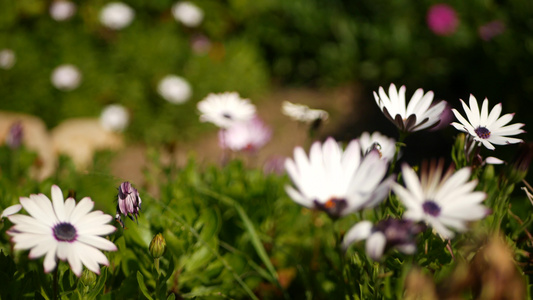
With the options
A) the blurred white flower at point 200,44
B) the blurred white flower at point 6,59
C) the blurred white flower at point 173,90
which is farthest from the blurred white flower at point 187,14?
the blurred white flower at point 6,59

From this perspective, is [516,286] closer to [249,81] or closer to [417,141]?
[417,141]

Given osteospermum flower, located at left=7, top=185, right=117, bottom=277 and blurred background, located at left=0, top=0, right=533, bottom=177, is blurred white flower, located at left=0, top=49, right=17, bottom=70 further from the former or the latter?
osteospermum flower, located at left=7, top=185, right=117, bottom=277

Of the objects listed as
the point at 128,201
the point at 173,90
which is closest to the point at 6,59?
the point at 173,90

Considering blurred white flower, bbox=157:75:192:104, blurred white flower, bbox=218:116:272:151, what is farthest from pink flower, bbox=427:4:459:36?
blurred white flower, bbox=218:116:272:151

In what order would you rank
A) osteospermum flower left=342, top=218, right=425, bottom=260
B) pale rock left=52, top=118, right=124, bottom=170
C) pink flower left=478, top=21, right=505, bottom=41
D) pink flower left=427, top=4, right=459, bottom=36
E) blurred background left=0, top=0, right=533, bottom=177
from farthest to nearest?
pink flower left=427, top=4, right=459, bottom=36 < blurred background left=0, top=0, right=533, bottom=177 < pink flower left=478, top=21, right=505, bottom=41 < pale rock left=52, top=118, right=124, bottom=170 < osteospermum flower left=342, top=218, right=425, bottom=260

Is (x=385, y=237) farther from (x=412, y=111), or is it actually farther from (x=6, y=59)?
(x=6, y=59)

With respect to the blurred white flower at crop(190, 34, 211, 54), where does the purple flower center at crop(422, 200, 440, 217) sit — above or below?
above
